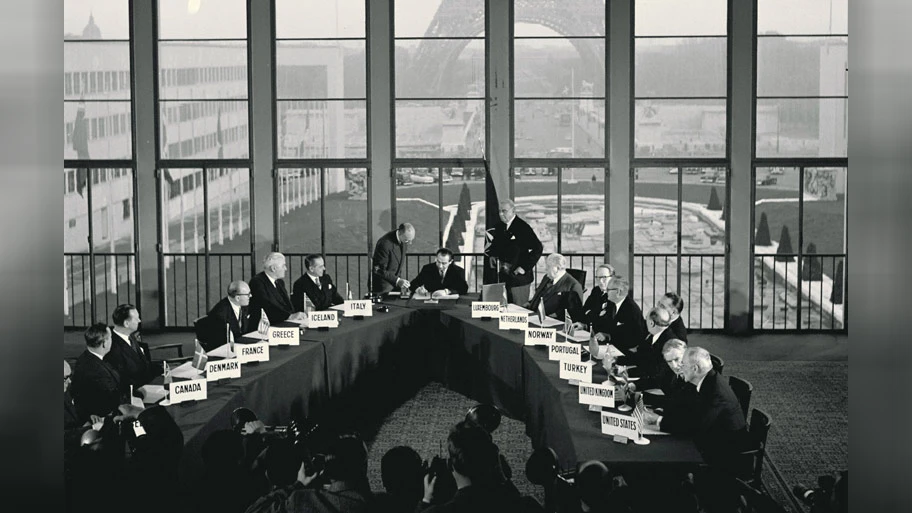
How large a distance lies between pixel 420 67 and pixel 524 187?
1813 mm

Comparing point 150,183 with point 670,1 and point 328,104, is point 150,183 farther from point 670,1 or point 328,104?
point 670,1

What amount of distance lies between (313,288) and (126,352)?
265 cm

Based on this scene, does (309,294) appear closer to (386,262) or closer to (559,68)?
(386,262)

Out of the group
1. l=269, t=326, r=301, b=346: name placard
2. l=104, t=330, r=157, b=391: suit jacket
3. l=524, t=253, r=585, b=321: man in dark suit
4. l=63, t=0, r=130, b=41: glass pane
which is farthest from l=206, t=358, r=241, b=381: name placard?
l=63, t=0, r=130, b=41: glass pane

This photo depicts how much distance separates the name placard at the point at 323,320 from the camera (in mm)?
7652

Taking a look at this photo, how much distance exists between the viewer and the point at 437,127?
11086 millimetres

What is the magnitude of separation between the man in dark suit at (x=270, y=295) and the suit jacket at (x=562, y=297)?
2.16m

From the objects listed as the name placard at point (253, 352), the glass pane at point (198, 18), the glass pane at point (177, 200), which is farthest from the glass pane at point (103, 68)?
the name placard at point (253, 352)

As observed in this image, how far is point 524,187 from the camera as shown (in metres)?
11.2

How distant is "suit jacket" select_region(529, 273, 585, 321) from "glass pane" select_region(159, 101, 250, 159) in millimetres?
4335

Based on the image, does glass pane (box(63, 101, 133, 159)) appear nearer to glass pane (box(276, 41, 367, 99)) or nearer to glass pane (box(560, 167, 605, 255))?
glass pane (box(276, 41, 367, 99))

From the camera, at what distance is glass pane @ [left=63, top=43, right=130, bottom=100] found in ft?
35.7

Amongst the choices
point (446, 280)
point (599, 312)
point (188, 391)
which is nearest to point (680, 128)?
point (446, 280)
